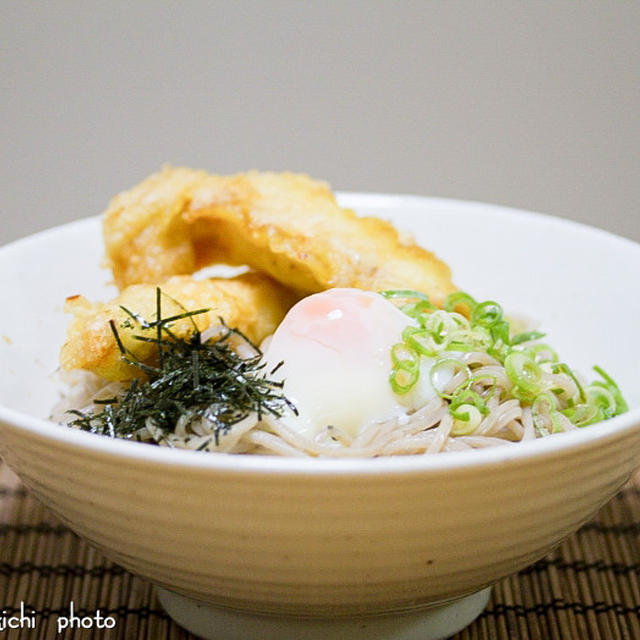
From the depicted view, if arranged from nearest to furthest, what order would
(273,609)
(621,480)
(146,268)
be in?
(273,609) < (621,480) < (146,268)

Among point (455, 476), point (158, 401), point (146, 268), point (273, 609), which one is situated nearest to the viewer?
point (455, 476)

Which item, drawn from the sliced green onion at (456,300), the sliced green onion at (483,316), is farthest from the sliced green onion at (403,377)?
the sliced green onion at (456,300)

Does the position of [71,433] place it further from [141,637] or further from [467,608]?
[467,608]

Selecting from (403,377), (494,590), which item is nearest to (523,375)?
(403,377)

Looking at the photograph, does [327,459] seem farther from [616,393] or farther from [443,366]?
[616,393]

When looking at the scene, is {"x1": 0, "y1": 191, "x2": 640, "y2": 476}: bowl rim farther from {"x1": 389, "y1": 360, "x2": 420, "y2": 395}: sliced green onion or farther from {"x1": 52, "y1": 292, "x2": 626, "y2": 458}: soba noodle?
Answer: {"x1": 389, "y1": 360, "x2": 420, "y2": 395}: sliced green onion

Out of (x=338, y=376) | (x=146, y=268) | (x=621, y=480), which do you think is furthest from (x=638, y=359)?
(x=146, y=268)

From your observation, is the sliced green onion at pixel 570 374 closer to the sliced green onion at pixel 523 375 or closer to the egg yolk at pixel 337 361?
the sliced green onion at pixel 523 375
